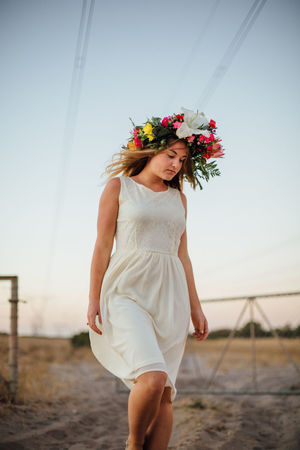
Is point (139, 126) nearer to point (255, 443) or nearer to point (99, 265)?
point (99, 265)

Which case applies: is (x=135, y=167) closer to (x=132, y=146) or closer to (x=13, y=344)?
(x=132, y=146)

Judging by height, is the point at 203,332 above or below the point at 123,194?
below

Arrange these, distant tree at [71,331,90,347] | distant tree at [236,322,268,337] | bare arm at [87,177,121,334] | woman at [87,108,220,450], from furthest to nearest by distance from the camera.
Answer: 1. distant tree at [71,331,90,347]
2. distant tree at [236,322,268,337]
3. bare arm at [87,177,121,334]
4. woman at [87,108,220,450]

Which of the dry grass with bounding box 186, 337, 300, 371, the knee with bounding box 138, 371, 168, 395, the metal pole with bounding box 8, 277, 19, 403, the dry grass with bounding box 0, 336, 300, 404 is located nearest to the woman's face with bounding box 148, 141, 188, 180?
the knee with bounding box 138, 371, 168, 395

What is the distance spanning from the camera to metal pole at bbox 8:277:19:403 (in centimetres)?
465

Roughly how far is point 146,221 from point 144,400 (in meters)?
1.08

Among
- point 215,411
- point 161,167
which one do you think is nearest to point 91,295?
point 161,167

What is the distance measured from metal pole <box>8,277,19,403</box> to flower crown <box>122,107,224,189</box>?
8.54 feet

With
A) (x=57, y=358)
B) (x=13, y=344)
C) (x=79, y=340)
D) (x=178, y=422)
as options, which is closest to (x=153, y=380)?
(x=178, y=422)

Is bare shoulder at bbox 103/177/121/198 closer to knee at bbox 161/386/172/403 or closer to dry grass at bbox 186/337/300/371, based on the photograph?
knee at bbox 161/386/172/403

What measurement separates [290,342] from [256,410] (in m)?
2.29

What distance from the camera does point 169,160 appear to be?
2.92 metres

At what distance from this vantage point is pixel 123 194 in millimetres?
2836

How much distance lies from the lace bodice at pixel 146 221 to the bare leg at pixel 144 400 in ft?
Result: 2.77
